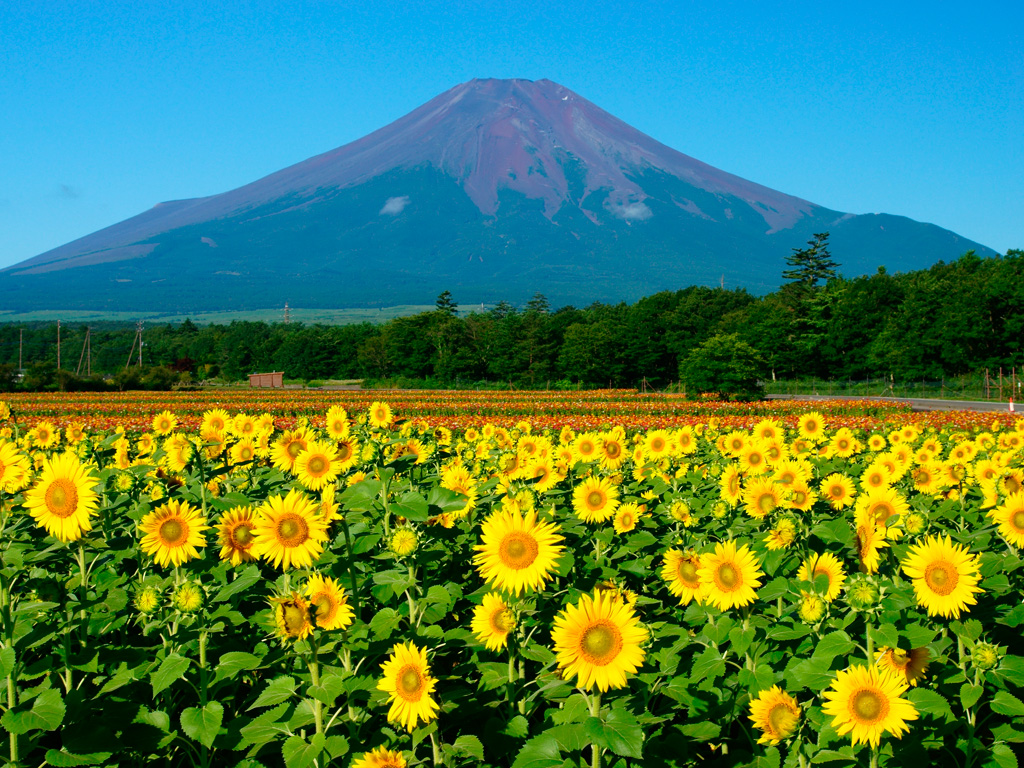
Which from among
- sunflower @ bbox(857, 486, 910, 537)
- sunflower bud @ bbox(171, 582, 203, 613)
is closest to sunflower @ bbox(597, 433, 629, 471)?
sunflower @ bbox(857, 486, 910, 537)

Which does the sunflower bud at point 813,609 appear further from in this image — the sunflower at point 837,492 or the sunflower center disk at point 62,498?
the sunflower center disk at point 62,498

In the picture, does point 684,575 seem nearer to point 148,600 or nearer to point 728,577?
point 728,577

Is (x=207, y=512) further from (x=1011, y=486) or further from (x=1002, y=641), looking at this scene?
(x=1011, y=486)

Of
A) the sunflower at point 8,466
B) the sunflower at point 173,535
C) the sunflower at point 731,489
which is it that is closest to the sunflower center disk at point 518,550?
the sunflower at point 173,535

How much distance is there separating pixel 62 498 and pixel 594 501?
244cm

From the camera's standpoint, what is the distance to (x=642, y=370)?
216 ft

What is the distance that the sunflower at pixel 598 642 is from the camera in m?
1.89

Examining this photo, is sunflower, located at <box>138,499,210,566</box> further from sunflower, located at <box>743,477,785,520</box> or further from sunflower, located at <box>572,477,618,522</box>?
sunflower, located at <box>743,477,785,520</box>

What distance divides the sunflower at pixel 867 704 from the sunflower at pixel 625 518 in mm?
1672

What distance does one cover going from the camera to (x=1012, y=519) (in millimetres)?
3053

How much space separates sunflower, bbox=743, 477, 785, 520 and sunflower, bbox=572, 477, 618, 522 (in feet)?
2.36

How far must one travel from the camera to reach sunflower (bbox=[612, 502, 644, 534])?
3764 millimetres

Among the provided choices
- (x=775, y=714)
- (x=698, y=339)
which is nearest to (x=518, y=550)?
(x=775, y=714)

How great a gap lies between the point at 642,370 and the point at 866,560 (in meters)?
64.0
